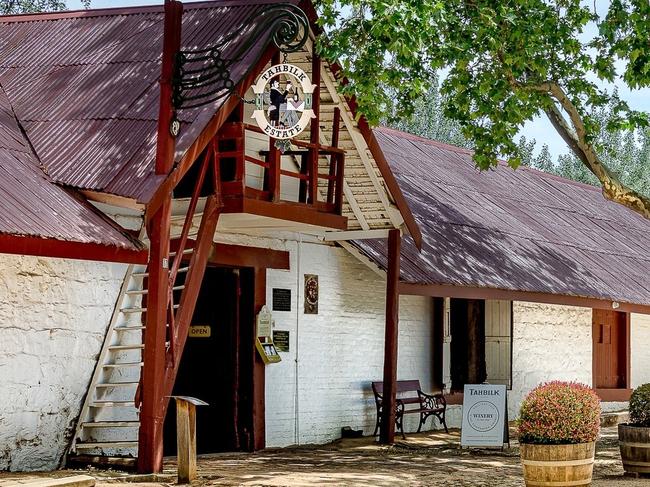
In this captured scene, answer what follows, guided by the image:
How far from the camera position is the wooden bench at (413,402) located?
17106 mm

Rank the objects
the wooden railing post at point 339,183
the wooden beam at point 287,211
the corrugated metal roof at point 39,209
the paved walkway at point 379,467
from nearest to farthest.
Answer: the corrugated metal roof at point 39,209 < the paved walkway at point 379,467 < the wooden beam at point 287,211 < the wooden railing post at point 339,183

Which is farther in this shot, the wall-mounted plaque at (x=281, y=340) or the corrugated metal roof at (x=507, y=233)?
the corrugated metal roof at (x=507, y=233)

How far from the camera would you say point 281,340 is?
15.9 metres

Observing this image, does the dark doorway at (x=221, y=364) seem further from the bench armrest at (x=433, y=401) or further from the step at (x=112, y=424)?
the bench armrest at (x=433, y=401)

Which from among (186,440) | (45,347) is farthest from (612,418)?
(45,347)

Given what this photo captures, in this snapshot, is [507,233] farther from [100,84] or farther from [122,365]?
[122,365]

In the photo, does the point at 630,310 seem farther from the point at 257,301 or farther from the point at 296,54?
the point at 296,54

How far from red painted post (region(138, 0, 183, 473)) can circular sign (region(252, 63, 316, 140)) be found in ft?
3.62

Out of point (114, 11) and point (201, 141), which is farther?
point (114, 11)

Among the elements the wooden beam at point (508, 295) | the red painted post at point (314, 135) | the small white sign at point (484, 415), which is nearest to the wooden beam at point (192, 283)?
the red painted post at point (314, 135)

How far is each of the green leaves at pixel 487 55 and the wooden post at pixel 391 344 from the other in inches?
70.0

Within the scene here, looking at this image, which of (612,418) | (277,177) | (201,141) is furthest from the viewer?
(612,418)

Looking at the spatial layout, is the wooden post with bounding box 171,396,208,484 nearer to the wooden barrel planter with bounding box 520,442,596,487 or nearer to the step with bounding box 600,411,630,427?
the wooden barrel planter with bounding box 520,442,596,487

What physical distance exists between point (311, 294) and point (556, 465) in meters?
6.03
